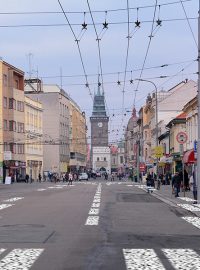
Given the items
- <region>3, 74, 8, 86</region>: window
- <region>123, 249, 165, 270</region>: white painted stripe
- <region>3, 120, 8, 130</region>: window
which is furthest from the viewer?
<region>3, 74, 8, 86</region>: window

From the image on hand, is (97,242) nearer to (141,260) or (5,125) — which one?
(141,260)

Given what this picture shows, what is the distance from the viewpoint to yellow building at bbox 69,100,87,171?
149 meters

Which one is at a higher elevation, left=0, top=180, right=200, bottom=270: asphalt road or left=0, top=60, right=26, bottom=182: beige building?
left=0, top=60, right=26, bottom=182: beige building

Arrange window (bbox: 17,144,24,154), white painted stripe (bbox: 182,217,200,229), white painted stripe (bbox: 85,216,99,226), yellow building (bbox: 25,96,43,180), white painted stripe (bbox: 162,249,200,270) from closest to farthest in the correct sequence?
white painted stripe (bbox: 162,249,200,270)
white painted stripe (bbox: 85,216,99,226)
white painted stripe (bbox: 182,217,200,229)
window (bbox: 17,144,24,154)
yellow building (bbox: 25,96,43,180)

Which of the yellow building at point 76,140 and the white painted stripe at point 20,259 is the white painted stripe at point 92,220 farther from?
the yellow building at point 76,140

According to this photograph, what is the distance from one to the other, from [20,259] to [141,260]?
88.9 inches

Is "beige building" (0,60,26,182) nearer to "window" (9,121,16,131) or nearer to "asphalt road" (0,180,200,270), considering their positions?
"window" (9,121,16,131)

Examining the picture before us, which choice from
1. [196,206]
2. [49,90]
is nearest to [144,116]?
[49,90]

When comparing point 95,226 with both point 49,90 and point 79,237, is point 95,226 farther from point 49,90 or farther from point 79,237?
point 49,90

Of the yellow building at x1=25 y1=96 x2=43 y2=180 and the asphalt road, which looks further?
the yellow building at x1=25 y1=96 x2=43 y2=180

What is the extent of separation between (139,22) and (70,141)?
120743mm

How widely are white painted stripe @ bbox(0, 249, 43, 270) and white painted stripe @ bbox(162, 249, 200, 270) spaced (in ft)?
8.48

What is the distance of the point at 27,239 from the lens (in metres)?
15.2

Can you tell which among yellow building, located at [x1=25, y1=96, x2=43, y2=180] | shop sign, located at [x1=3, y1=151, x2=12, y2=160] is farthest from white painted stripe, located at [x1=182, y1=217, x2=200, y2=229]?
yellow building, located at [x1=25, y1=96, x2=43, y2=180]
